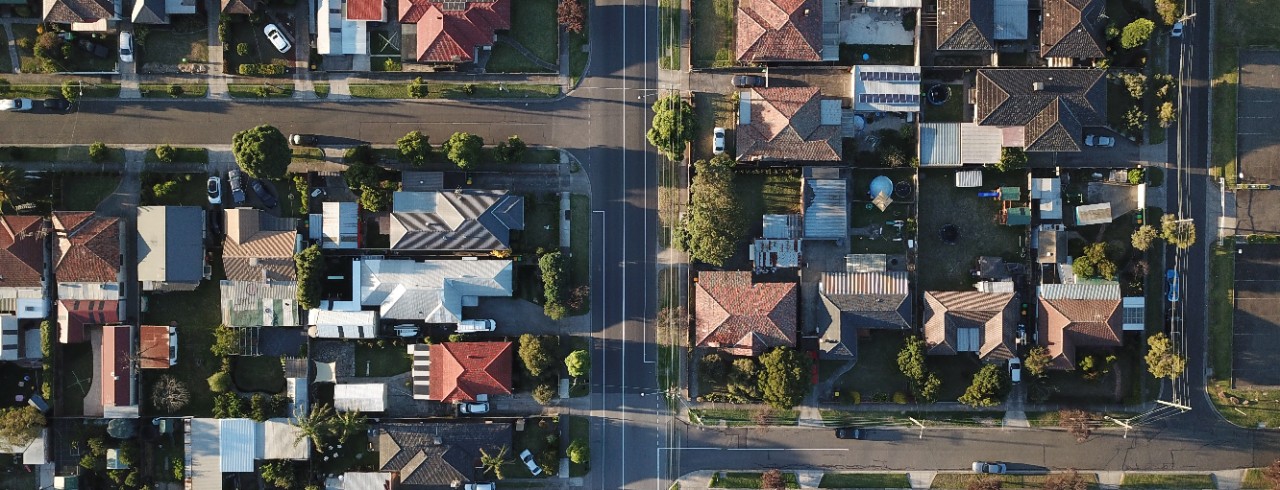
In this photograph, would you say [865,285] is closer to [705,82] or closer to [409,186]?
[705,82]

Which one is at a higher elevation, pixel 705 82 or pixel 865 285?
pixel 705 82

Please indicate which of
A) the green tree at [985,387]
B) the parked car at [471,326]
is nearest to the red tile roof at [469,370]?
the parked car at [471,326]

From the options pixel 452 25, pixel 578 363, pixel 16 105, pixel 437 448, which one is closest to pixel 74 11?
pixel 16 105

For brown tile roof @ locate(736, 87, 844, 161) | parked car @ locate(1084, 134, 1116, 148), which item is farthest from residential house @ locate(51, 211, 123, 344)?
parked car @ locate(1084, 134, 1116, 148)

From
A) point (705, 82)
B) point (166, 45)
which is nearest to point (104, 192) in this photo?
point (166, 45)

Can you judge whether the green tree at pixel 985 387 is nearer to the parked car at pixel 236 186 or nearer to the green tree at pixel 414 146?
the green tree at pixel 414 146
